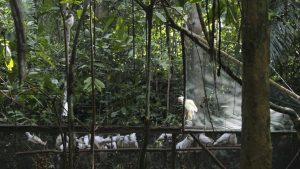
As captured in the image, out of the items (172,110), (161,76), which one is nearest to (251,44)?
(172,110)

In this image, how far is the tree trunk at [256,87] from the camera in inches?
35.3

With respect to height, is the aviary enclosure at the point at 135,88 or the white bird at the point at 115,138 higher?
the aviary enclosure at the point at 135,88

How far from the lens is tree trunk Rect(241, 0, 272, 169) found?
90 cm

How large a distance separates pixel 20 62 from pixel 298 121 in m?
0.85

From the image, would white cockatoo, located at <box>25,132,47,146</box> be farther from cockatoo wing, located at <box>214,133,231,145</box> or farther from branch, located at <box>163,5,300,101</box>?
branch, located at <box>163,5,300,101</box>

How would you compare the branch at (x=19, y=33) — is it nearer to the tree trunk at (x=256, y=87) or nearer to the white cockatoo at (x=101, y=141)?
the tree trunk at (x=256, y=87)

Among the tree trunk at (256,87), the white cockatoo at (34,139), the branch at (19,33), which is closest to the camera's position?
the tree trunk at (256,87)

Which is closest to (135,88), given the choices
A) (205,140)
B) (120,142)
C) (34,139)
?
(205,140)

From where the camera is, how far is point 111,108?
5.00 metres

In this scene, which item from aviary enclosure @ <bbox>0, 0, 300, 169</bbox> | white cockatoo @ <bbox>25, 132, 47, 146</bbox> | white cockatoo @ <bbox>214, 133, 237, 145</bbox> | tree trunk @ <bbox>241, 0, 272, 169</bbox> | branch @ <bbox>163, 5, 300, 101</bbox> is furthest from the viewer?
white cockatoo @ <bbox>214, 133, 237, 145</bbox>

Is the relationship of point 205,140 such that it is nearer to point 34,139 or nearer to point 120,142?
point 120,142

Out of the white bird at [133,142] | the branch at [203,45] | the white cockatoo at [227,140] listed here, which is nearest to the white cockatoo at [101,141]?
the white bird at [133,142]

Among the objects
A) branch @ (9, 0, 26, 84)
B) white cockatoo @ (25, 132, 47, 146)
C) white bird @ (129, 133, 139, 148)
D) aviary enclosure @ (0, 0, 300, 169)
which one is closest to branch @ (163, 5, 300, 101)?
aviary enclosure @ (0, 0, 300, 169)

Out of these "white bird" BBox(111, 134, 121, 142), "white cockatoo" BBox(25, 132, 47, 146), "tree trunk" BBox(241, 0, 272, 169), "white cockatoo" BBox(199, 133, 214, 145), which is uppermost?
"tree trunk" BBox(241, 0, 272, 169)
